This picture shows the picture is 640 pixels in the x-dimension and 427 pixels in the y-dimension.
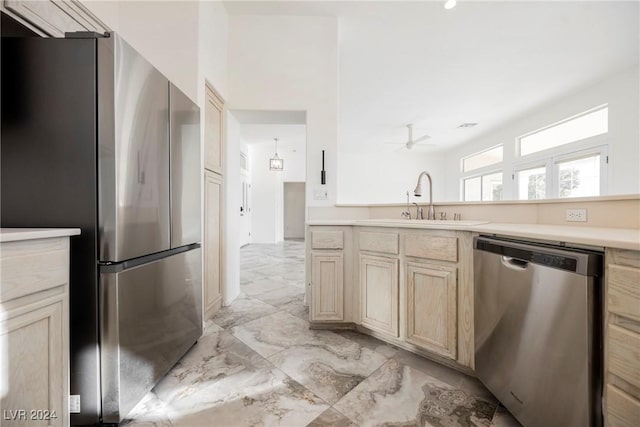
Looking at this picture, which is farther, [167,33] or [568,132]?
[568,132]

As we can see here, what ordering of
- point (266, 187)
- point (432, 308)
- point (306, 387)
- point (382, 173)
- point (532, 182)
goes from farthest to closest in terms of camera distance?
1. point (382, 173)
2. point (266, 187)
3. point (532, 182)
4. point (432, 308)
5. point (306, 387)

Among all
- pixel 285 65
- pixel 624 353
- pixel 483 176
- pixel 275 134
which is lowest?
pixel 624 353

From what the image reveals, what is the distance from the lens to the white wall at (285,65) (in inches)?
101

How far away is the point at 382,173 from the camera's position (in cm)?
848

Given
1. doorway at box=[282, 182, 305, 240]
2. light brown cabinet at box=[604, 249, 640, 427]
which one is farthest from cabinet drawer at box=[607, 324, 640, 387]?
doorway at box=[282, 182, 305, 240]

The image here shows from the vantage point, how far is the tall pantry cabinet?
2.21 meters

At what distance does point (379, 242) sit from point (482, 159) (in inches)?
265

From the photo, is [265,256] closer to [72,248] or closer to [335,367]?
[335,367]

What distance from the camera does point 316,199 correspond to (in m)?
2.56

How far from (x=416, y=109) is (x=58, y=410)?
584 cm

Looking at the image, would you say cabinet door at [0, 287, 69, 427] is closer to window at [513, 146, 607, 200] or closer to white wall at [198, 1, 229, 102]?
white wall at [198, 1, 229, 102]

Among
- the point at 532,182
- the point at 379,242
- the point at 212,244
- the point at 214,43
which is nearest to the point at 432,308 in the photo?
the point at 379,242

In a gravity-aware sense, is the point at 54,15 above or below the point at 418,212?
above

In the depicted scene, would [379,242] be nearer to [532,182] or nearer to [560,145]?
[560,145]
